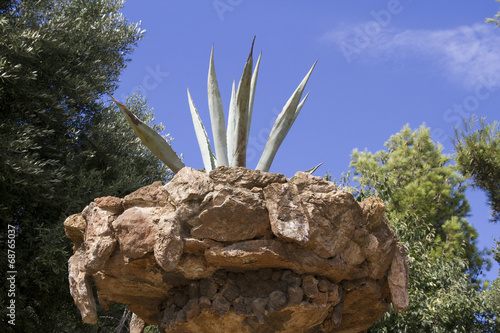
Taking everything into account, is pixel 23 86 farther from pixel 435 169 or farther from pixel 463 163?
pixel 435 169

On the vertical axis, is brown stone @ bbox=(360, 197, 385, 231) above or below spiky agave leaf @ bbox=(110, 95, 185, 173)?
below

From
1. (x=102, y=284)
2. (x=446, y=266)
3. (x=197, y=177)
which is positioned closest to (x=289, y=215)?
(x=197, y=177)

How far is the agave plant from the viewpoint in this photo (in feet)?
15.7

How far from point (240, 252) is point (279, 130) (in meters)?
1.77

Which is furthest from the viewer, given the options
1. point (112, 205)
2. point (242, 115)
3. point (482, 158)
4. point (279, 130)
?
point (482, 158)

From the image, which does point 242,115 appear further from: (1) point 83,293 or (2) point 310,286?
(1) point 83,293

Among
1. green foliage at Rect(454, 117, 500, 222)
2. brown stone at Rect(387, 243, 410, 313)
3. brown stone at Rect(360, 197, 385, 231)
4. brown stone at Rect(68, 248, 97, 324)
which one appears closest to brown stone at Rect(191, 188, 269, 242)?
brown stone at Rect(360, 197, 385, 231)

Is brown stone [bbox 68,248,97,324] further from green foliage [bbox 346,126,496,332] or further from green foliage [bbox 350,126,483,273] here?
green foliage [bbox 350,126,483,273]

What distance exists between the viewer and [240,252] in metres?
3.76

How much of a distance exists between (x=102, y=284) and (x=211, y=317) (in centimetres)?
94

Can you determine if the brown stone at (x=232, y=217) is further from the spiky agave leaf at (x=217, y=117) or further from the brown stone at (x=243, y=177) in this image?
the spiky agave leaf at (x=217, y=117)

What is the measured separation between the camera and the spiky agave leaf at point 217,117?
5.06 metres

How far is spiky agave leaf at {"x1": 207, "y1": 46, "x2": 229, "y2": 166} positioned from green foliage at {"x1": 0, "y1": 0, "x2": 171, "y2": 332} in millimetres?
2837

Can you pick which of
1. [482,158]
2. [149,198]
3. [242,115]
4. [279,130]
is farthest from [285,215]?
[482,158]
